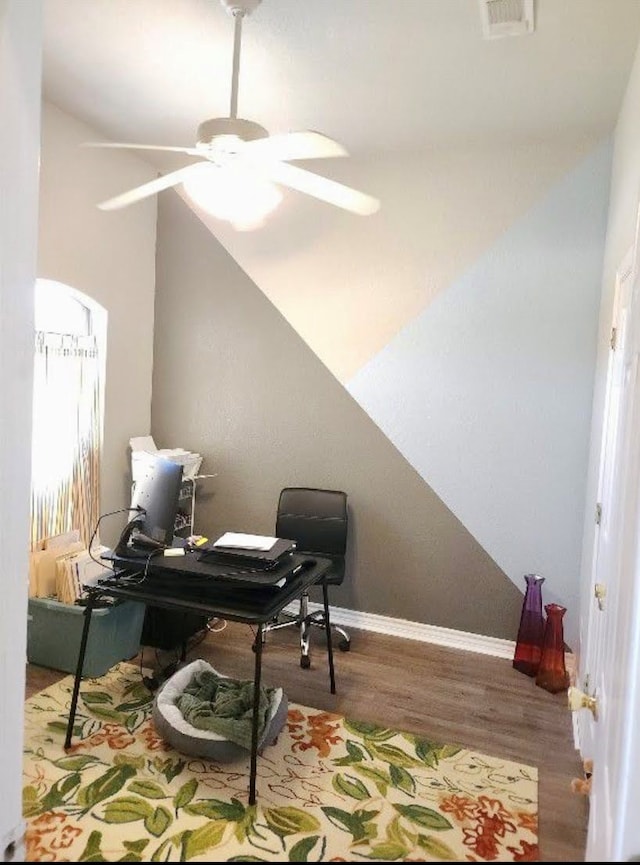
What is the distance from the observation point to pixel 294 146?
1897 millimetres

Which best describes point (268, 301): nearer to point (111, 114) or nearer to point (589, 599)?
point (111, 114)

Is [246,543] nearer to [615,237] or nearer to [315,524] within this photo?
[315,524]

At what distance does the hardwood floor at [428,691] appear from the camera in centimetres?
225

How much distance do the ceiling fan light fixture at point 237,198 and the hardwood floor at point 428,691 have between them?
6.90 feet

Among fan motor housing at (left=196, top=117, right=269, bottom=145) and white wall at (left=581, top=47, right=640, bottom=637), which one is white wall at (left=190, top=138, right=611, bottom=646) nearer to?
white wall at (left=581, top=47, right=640, bottom=637)

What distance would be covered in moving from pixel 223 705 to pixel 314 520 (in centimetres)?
117

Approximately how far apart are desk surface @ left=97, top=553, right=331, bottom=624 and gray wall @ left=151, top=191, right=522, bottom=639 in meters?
1.09

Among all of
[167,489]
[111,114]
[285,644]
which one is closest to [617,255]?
[167,489]

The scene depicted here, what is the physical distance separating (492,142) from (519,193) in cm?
26

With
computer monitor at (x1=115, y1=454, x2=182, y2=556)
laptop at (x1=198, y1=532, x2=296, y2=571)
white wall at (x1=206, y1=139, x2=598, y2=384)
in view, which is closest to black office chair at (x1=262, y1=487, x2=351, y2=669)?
white wall at (x1=206, y1=139, x2=598, y2=384)

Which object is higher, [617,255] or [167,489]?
[617,255]

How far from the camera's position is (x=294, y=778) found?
197cm

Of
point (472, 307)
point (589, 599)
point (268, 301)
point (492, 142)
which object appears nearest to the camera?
point (589, 599)

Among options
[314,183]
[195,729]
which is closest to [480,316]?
[314,183]
